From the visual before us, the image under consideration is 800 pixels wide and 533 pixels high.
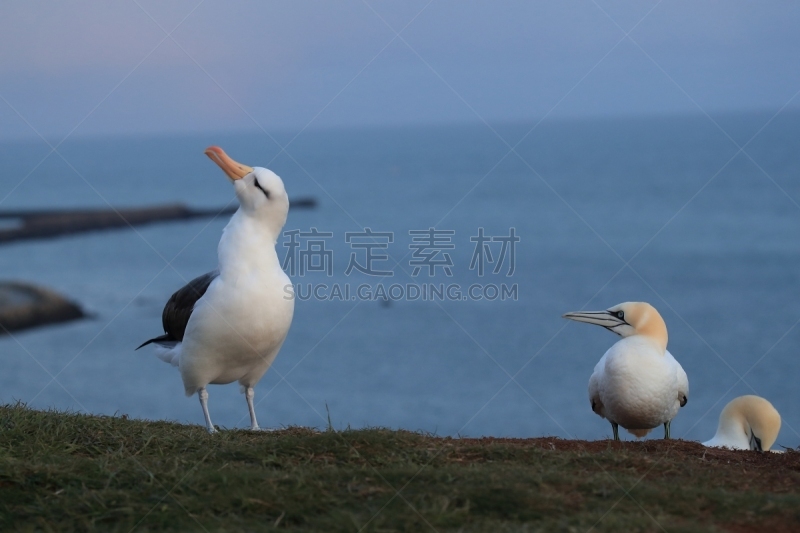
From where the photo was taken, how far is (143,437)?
6.41 m

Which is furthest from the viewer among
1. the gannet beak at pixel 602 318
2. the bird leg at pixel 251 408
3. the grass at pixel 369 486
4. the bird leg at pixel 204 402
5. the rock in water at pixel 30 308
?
the rock in water at pixel 30 308

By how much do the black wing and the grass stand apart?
1.80 metres

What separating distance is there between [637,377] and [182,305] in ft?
12.8

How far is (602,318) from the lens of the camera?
29.1ft

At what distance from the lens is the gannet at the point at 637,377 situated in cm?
802

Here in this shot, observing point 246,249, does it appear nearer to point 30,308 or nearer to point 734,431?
point 734,431

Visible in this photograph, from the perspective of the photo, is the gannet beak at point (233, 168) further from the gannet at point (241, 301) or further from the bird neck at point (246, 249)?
the bird neck at point (246, 249)

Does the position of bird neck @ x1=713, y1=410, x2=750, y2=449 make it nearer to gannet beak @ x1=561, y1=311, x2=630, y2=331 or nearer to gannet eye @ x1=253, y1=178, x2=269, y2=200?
gannet beak @ x1=561, y1=311, x2=630, y2=331

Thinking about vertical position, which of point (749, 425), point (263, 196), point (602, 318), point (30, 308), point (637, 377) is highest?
point (749, 425)

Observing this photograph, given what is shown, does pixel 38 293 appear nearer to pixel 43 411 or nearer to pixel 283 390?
pixel 283 390

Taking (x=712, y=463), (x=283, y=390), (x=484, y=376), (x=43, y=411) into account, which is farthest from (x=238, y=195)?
(x=484, y=376)

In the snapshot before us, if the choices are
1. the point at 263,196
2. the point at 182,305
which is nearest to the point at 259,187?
the point at 263,196

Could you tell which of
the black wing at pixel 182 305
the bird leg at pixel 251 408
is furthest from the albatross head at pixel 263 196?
the bird leg at pixel 251 408

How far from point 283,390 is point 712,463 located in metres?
37.1
